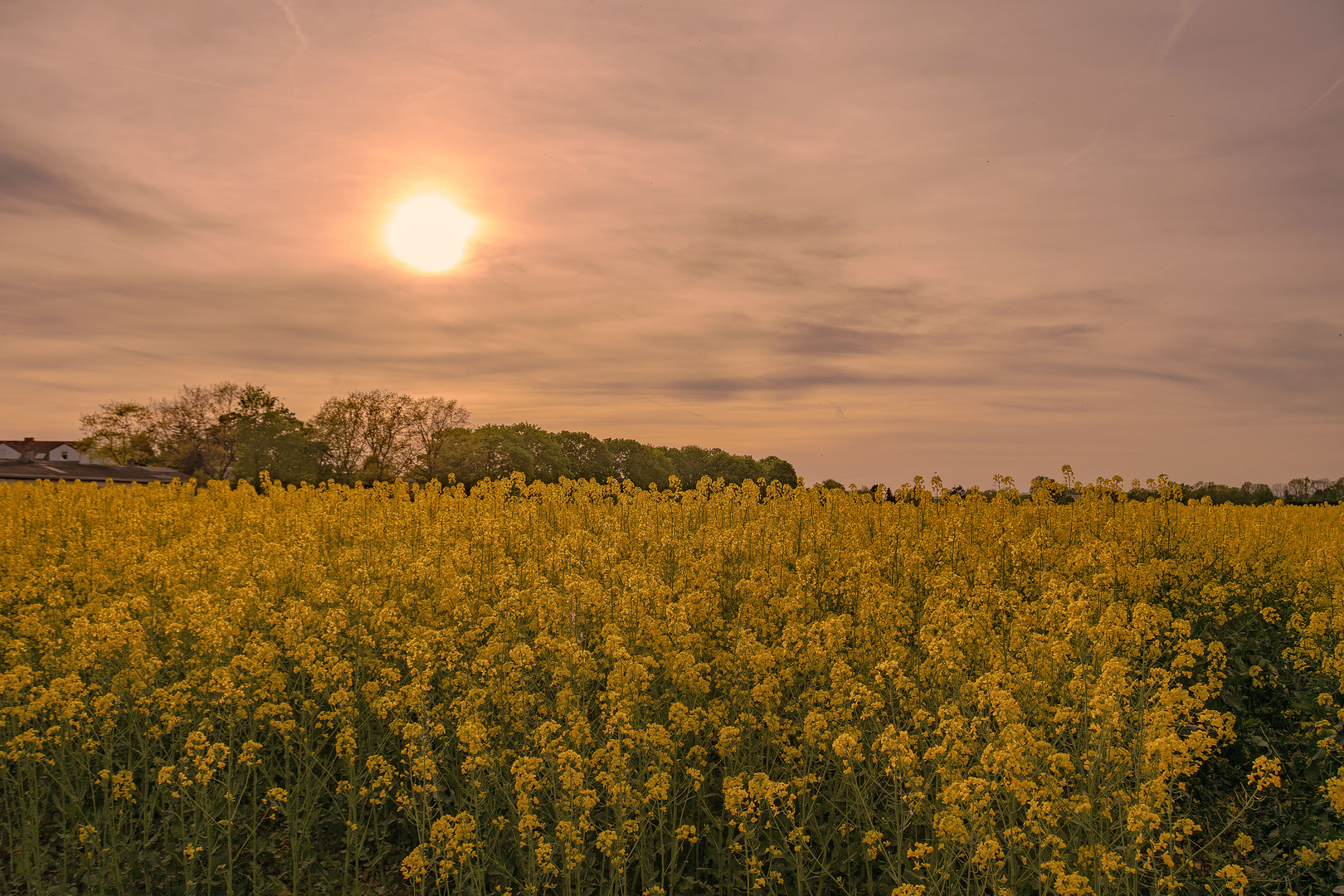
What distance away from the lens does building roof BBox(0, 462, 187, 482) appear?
58375mm

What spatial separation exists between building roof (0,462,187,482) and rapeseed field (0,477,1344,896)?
5860cm

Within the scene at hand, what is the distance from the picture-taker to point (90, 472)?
6825 cm

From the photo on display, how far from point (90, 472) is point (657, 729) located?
80147mm

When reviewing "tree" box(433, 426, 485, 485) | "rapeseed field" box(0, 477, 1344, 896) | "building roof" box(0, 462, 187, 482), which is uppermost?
"tree" box(433, 426, 485, 485)

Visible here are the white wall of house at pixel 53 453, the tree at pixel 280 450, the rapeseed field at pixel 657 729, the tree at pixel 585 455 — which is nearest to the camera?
the rapeseed field at pixel 657 729

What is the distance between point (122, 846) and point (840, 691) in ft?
21.9

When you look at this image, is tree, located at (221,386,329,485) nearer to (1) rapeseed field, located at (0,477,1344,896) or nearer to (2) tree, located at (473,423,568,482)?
(2) tree, located at (473,423,568,482)

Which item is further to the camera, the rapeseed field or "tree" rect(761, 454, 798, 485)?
"tree" rect(761, 454, 798, 485)

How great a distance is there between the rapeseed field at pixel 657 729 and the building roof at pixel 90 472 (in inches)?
2307

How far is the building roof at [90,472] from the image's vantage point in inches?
2298

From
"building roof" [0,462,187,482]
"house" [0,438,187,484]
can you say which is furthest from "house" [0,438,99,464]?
"building roof" [0,462,187,482]

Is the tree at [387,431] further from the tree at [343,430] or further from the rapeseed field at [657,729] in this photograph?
the rapeseed field at [657,729]

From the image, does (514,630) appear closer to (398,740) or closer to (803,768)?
(398,740)

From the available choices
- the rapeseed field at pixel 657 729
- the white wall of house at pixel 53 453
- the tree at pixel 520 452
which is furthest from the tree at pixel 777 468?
the white wall of house at pixel 53 453
